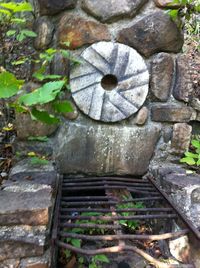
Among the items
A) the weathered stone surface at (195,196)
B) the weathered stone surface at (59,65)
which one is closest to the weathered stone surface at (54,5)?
the weathered stone surface at (59,65)

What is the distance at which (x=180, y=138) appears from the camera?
7.07ft

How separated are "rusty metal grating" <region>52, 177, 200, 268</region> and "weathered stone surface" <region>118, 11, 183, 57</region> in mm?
953

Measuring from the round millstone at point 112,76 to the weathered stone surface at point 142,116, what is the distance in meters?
0.05

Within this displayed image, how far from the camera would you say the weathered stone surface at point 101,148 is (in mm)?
2066

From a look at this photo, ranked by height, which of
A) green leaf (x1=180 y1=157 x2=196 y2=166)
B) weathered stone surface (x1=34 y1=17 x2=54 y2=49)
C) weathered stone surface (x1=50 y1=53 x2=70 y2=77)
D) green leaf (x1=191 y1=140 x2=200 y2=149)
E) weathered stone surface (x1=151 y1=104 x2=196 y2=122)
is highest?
weathered stone surface (x1=34 y1=17 x2=54 y2=49)

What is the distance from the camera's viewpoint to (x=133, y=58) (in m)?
2.04

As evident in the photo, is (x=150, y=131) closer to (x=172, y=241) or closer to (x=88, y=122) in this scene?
(x=88, y=122)

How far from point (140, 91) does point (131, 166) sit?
553mm

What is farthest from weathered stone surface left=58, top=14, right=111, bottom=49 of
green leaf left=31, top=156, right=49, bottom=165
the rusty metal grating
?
the rusty metal grating

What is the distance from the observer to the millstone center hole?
2.09 metres

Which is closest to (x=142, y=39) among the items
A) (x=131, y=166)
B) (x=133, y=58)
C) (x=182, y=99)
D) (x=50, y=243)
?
(x=133, y=58)

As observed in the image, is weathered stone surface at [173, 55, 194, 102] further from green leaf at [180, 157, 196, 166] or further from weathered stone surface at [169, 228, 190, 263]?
weathered stone surface at [169, 228, 190, 263]

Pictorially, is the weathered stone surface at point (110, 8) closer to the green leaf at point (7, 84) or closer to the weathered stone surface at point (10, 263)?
the green leaf at point (7, 84)

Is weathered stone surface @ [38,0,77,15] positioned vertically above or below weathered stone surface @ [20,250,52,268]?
above
